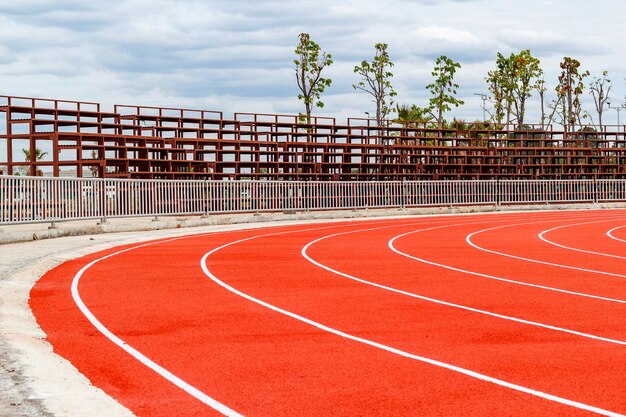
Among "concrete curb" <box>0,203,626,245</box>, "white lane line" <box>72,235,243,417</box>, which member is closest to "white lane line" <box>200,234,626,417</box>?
"white lane line" <box>72,235,243,417</box>

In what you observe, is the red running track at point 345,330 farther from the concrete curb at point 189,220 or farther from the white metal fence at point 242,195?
the white metal fence at point 242,195

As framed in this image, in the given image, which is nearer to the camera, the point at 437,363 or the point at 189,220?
the point at 437,363

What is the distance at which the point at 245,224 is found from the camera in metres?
30.6

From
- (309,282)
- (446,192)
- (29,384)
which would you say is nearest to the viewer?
(29,384)

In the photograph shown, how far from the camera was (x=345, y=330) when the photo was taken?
30.5 feet

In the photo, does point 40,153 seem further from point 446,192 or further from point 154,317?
point 154,317

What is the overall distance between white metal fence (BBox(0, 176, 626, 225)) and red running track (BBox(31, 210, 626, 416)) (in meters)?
4.03

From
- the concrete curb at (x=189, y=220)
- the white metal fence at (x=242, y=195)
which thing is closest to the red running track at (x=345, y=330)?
the concrete curb at (x=189, y=220)

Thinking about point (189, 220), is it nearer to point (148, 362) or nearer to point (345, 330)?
point (345, 330)

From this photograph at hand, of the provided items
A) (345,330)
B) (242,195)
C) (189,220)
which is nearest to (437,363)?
(345,330)

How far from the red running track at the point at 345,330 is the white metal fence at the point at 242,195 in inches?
159

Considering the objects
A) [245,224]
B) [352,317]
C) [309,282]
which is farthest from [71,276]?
[245,224]

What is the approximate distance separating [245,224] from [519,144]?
1479 inches

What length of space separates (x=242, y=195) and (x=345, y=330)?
77.2ft
